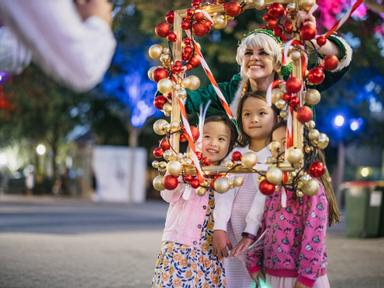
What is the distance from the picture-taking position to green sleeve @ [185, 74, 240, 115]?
4.09 metres

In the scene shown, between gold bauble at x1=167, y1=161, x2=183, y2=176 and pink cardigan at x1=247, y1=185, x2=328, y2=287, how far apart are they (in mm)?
636

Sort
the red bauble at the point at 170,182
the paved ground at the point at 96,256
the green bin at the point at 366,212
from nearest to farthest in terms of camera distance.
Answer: the red bauble at the point at 170,182 < the paved ground at the point at 96,256 < the green bin at the point at 366,212

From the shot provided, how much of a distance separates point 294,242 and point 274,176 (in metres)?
0.66

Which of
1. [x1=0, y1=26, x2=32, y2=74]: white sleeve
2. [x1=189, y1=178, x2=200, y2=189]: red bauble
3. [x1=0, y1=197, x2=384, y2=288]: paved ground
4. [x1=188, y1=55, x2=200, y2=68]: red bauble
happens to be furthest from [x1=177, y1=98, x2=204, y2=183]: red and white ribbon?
[x1=0, y1=197, x2=384, y2=288]: paved ground

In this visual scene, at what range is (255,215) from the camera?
3.85 metres

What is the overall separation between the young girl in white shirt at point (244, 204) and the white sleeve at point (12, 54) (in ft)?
5.68

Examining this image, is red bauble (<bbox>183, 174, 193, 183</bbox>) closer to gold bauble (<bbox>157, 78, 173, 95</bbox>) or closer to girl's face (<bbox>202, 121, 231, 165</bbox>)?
girl's face (<bbox>202, 121, 231, 165</bbox>)

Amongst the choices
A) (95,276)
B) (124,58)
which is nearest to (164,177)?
(95,276)

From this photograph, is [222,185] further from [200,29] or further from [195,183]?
[200,29]

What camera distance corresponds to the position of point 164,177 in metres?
3.58

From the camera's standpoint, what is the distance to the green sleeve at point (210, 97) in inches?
161

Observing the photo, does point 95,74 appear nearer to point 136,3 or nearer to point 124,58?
point 136,3

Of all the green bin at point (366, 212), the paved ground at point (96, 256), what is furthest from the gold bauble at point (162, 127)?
the green bin at point (366, 212)

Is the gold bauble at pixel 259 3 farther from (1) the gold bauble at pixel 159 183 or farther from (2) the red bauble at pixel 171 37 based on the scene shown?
(1) the gold bauble at pixel 159 183
